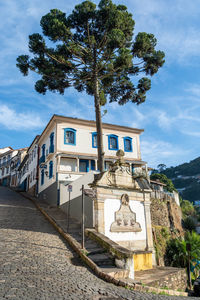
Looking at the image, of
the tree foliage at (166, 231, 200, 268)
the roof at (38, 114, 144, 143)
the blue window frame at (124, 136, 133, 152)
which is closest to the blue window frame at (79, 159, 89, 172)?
the roof at (38, 114, 144, 143)

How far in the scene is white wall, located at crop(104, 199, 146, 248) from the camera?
10328mm

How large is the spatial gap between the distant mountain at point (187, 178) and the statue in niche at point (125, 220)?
99.6m

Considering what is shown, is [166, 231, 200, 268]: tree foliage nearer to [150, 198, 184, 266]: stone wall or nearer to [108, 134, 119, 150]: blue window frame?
[150, 198, 184, 266]: stone wall

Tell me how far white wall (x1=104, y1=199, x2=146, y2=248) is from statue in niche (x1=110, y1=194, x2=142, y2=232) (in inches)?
5.9

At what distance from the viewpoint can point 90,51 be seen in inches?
660

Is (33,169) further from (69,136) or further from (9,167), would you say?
(9,167)

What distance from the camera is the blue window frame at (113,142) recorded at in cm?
2497

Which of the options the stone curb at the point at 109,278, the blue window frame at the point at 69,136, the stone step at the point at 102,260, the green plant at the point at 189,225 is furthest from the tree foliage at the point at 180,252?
the green plant at the point at 189,225

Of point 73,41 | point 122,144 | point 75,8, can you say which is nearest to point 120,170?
point 73,41

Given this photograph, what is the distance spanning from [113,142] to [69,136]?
4.78 metres

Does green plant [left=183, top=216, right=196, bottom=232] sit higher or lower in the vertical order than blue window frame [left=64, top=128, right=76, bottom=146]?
lower

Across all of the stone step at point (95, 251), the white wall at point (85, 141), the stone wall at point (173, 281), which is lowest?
the stone wall at point (173, 281)

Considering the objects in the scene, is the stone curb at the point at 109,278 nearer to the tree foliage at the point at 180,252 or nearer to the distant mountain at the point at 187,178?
the tree foliage at the point at 180,252

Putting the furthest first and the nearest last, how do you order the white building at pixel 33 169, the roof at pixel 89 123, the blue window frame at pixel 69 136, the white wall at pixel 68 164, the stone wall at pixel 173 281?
1. the white building at pixel 33 169
2. the roof at pixel 89 123
3. the blue window frame at pixel 69 136
4. the white wall at pixel 68 164
5. the stone wall at pixel 173 281
